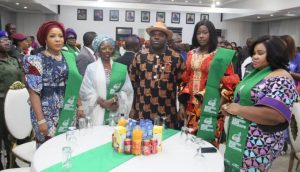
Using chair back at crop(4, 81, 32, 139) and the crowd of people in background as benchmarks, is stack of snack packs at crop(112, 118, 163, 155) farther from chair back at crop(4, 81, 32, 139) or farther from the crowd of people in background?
chair back at crop(4, 81, 32, 139)

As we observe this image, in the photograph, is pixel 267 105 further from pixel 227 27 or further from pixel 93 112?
pixel 227 27

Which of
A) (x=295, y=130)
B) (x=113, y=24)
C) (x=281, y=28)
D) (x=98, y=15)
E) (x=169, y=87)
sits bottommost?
(x=295, y=130)

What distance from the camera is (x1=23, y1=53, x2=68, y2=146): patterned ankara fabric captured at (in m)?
2.35

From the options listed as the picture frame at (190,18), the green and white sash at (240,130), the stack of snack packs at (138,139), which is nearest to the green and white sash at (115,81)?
the stack of snack packs at (138,139)

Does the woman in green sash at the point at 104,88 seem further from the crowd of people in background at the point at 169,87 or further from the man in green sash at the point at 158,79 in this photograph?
the man in green sash at the point at 158,79

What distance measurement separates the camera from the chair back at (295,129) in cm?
285

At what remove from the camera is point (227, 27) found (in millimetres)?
13719

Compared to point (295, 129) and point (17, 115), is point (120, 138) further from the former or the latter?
point (295, 129)

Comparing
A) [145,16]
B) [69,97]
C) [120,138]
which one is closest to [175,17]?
[145,16]

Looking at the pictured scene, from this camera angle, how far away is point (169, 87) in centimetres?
280

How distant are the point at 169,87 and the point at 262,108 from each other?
106 cm

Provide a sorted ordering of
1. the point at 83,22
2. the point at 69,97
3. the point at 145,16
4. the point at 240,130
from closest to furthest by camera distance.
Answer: the point at 240,130
the point at 69,97
the point at 83,22
the point at 145,16

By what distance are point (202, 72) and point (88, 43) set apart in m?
2.42

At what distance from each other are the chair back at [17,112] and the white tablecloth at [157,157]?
890 mm
